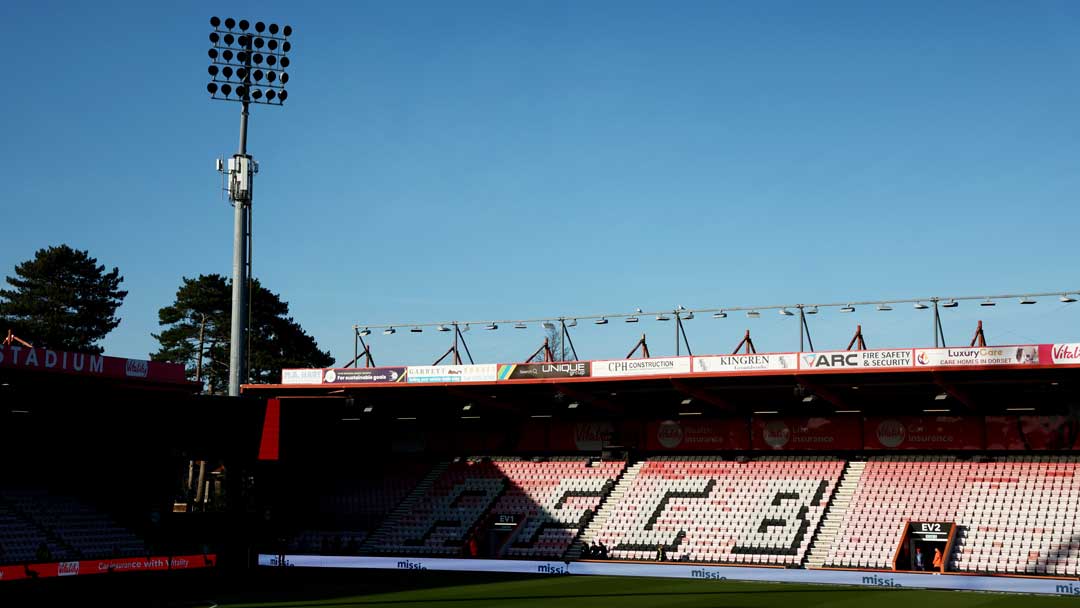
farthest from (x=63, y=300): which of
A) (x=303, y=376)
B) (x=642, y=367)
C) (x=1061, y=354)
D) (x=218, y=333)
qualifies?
(x=1061, y=354)

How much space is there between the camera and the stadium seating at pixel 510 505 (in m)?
49.4

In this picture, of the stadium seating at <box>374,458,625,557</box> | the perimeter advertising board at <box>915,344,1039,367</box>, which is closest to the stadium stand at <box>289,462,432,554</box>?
the stadium seating at <box>374,458,625,557</box>

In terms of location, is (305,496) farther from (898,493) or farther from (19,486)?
(898,493)

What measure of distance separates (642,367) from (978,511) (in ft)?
47.7

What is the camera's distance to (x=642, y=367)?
46.4 m

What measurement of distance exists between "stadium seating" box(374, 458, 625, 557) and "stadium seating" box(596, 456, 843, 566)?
79.1 inches

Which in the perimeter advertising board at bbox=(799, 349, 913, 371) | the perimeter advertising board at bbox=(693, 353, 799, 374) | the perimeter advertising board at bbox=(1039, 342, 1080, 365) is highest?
the perimeter advertising board at bbox=(693, 353, 799, 374)

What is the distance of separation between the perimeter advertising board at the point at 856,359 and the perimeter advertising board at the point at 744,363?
0.57m

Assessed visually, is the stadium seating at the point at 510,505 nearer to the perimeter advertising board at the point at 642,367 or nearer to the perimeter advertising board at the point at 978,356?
the perimeter advertising board at the point at 642,367

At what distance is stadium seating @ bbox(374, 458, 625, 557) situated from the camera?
49.4 m

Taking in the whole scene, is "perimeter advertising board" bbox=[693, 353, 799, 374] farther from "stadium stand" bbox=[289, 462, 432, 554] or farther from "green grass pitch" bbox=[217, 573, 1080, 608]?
"stadium stand" bbox=[289, 462, 432, 554]

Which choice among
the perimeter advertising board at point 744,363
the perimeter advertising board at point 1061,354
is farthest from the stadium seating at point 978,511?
the perimeter advertising board at point 744,363

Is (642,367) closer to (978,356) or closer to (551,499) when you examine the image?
(551,499)

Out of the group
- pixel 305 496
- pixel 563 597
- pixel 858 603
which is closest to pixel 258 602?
pixel 563 597
